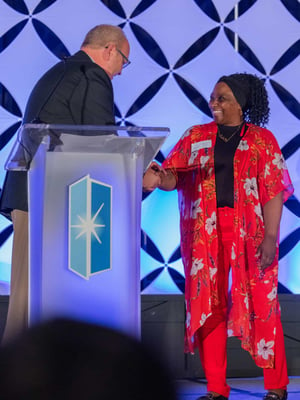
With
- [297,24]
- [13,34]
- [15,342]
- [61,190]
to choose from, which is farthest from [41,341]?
[297,24]

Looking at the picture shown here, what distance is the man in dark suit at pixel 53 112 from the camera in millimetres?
2264

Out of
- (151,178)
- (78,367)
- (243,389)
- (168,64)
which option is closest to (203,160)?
(151,178)

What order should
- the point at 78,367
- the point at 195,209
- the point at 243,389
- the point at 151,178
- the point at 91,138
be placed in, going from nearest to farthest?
the point at 78,367 < the point at 91,138 < the point at 151,178 < the point at 195,209 < the point at 243,389

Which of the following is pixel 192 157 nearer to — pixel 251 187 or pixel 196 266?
pixel 251 187

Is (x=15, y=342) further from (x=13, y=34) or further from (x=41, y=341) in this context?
(x=13, y=34)

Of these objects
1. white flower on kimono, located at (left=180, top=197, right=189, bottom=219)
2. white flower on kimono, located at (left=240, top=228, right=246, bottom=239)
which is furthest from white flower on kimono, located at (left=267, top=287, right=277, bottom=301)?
white flower on kimono, located at (left=180, top=197, right=189, bottom=219)

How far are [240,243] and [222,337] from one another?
44 cm

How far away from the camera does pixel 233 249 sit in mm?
3027

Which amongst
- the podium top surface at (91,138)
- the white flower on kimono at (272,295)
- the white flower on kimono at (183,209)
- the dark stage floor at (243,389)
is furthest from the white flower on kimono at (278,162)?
the podium top surface at (91,138)

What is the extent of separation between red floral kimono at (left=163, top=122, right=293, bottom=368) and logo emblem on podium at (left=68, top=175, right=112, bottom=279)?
1.13 meters

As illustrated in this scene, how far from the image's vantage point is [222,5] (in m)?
3.93

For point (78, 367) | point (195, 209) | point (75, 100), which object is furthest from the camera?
point (195, 209)

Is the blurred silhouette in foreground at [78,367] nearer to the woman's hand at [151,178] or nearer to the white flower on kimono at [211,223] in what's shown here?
the woman's hand at [151,178]

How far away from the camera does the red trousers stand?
3000 mm
